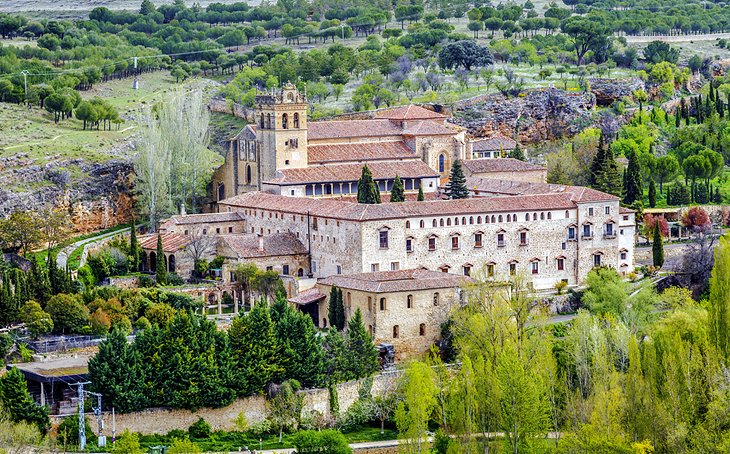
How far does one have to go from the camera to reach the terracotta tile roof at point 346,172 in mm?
82250

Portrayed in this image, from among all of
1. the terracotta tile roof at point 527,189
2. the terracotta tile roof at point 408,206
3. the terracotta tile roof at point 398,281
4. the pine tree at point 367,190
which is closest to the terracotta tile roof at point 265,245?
the terracotta tile roof at point 408,206

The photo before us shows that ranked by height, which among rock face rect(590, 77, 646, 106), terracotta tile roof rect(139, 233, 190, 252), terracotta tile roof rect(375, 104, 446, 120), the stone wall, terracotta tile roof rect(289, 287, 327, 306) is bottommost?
the stone wall

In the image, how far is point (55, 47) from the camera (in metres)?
124

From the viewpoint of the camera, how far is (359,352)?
6431cm

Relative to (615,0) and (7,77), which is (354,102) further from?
(615,0)

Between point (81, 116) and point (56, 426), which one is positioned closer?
point (56, 426)

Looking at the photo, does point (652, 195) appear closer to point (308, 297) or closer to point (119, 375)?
point (308, 297)

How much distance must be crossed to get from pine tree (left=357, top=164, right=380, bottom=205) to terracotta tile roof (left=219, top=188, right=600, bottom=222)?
1500 millimetres

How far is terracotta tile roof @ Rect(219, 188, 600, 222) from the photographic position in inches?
2886

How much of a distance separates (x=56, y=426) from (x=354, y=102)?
5074 centimetres

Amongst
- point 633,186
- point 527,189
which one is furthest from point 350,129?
point 633,186

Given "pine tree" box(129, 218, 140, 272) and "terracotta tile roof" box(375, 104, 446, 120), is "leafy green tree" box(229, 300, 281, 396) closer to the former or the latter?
"pine tree" box(129, 218, 140, 272)

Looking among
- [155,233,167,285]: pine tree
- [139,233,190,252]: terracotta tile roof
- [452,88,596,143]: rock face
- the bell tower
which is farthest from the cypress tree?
[155,233,167,285]: pine tree

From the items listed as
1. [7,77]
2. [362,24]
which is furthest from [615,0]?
[7,77]
